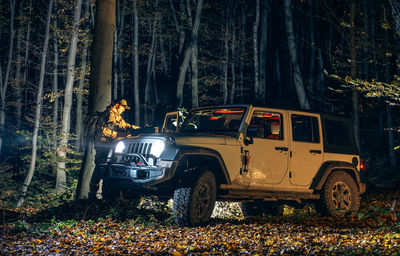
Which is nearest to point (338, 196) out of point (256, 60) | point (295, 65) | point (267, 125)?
point (267, 125)

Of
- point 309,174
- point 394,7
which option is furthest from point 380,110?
point 309,174

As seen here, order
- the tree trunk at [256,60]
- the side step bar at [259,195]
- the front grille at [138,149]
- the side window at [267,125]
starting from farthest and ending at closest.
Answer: the tree trunk at [256,60] → the side window at [267,125] → the side step bar at [259,195] → the front grille at [138,149]

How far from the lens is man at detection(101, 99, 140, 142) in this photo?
8.75 m

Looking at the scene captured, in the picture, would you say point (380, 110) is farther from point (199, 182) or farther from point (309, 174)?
point (199, 182)

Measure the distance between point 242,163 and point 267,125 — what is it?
37.0 inches

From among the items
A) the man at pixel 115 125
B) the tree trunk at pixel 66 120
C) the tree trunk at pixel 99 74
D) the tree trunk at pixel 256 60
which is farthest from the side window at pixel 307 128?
the tree trunk at pixel 256 60

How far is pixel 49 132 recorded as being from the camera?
13.6m

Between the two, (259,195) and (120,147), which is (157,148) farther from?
(259,195)

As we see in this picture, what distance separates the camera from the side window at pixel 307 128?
8.18 metres

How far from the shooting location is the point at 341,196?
8.51 m

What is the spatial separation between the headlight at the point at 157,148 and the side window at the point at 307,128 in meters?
2.91

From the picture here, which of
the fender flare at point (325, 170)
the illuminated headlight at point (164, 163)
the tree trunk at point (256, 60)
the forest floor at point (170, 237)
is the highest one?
the tree trunk at point (256, 60)

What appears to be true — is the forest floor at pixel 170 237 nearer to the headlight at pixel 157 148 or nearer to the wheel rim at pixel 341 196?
the wheel rim at pixel 341 196

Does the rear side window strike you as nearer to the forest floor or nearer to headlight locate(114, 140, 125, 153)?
the forest floor
